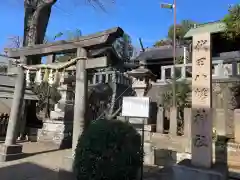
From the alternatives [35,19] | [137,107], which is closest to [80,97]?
[137,107]

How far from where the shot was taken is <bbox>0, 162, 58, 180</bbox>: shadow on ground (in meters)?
5.68

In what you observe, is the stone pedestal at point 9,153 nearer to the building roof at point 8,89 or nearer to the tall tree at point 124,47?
the building roof at point 8,89

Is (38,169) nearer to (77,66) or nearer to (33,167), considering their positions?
(33,167)

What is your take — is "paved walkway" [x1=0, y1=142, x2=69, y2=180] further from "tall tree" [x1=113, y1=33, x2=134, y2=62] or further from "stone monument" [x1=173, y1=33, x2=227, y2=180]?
"tall tree" [x1=113, y1=33, x2=134, y2=62]

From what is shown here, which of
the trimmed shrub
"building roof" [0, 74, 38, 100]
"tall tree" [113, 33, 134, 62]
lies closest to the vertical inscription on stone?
the trimmed shrub

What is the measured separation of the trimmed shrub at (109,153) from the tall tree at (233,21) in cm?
721

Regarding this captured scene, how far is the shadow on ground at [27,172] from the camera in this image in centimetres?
568

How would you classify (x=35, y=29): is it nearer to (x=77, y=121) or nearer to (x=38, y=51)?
(x=38, y=51)

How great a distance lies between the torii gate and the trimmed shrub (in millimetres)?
1988

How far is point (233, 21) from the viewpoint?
31.5ft

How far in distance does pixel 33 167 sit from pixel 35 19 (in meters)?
6.82

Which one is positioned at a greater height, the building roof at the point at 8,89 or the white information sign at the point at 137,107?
the building roof at the point at 8,89

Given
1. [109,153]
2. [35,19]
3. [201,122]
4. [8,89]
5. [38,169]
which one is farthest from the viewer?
[8,89]

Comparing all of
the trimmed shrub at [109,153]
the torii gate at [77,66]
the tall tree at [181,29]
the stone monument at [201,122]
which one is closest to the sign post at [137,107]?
the stone monument at [201,122]
